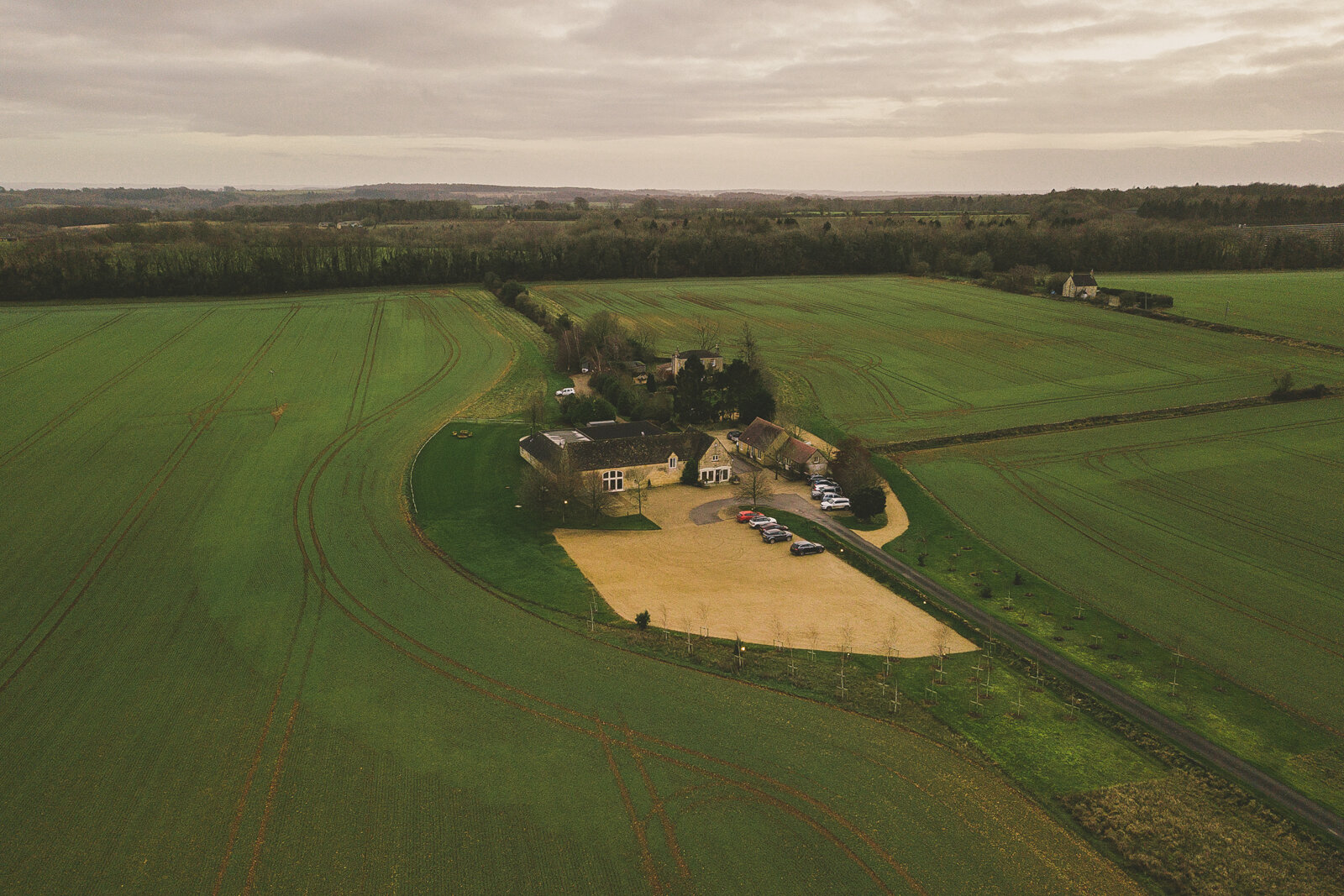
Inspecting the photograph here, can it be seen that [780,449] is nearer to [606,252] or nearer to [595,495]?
[595,495]

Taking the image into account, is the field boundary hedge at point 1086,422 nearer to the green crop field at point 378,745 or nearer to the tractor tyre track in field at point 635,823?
the green crop field at point 378,745

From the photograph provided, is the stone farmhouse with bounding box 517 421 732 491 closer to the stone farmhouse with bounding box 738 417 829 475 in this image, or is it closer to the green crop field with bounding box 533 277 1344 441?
the stone farmhouse with bounding box 738 417 829 475

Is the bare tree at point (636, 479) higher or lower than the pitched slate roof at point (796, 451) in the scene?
lower

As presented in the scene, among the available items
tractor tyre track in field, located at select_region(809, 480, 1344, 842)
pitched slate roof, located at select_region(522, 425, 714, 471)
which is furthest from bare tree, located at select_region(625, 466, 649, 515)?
Answer: tractor tyre track in field, located at select_region(809, 480, 1344, 842)

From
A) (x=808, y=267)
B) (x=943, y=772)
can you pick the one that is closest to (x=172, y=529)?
(x=943, y=772)

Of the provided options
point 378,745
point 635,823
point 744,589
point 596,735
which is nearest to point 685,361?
point 744,589

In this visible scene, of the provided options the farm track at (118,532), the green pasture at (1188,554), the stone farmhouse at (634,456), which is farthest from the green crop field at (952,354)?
the farm track at (118,532)
